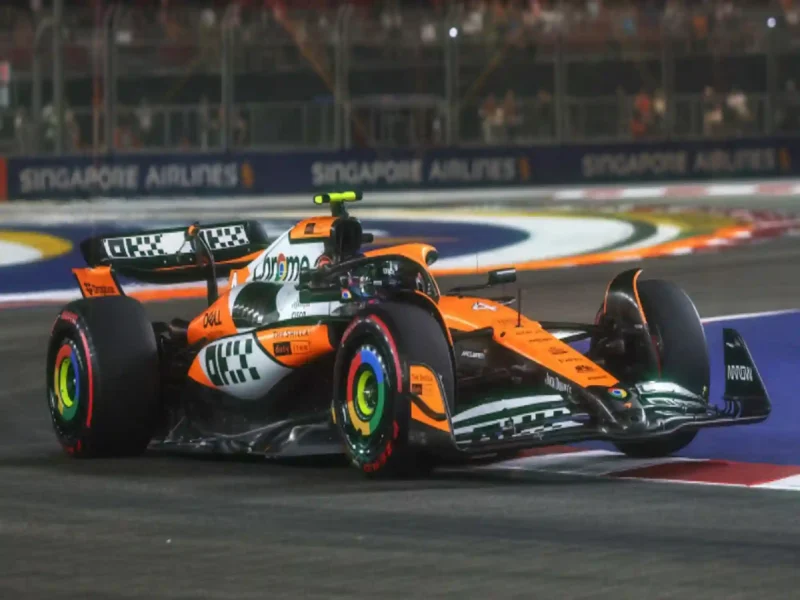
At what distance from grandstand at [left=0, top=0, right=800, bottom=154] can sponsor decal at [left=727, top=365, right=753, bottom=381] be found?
24.0 meters

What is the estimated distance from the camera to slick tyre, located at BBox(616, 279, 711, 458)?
829 cm

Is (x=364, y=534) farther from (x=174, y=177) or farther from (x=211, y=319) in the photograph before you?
(x=174, y=177)

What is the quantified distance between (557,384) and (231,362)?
5.38 feet

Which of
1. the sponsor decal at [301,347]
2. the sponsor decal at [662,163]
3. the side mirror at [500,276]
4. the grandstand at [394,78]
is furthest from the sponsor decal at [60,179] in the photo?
the sponsor decal at [301,347]

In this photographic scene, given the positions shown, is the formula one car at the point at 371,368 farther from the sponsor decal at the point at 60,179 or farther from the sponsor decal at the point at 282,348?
the sponsor decal at the point at 60,179

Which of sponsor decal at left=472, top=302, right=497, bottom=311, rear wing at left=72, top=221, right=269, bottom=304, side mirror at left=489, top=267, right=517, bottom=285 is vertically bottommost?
sponsor decal at left=472, top=302, right=497, bottom=311

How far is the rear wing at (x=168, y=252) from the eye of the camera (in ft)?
31.7

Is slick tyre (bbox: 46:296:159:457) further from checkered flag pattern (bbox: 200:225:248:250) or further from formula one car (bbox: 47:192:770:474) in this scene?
checkered flag pattern (bbox: 200:225:248:250)

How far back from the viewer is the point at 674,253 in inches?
830

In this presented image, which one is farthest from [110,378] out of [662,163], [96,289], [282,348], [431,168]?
[662,163]

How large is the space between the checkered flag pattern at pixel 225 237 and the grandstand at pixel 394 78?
2167 centimetres

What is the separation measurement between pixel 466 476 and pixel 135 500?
1.39 meters

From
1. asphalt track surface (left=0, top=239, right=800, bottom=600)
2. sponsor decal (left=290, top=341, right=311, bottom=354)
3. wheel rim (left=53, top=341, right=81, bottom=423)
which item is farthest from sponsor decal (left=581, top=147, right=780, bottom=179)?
sponsor decal (left=290, top=341, right=311, bottom=354)

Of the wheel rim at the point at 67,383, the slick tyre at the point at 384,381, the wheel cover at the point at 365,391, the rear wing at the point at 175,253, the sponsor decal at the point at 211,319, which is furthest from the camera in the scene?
the rear wing at the point at 175,253
